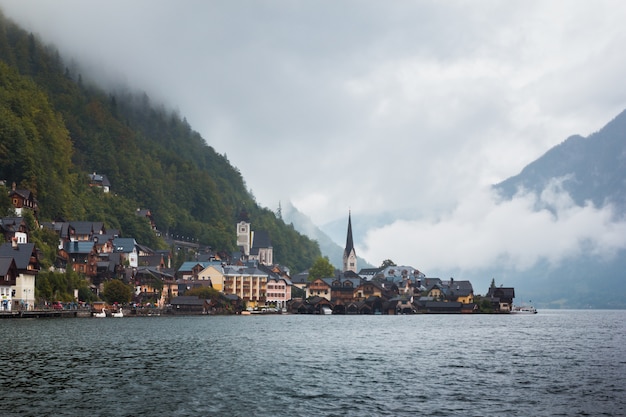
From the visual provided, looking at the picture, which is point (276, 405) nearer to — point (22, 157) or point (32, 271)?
point (32, 271)

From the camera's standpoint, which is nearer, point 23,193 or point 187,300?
point 23,193

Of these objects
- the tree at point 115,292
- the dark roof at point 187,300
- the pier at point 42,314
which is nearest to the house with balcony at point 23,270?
the pier at point 42,314

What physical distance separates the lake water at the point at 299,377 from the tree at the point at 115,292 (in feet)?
215

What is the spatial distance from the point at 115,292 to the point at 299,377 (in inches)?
4093

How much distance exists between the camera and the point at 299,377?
4947 centimetres

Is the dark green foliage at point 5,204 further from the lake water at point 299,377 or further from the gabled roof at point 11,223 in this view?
the lake water at point 299,377

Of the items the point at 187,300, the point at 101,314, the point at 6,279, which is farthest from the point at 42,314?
the point at 187,300

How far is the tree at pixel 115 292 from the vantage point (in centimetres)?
14625

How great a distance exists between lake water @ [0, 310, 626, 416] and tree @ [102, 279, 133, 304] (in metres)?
65.5

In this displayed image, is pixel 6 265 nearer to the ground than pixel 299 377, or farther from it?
farther from it

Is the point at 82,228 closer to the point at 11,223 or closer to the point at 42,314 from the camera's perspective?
A: the point at 11,223

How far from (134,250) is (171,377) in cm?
13778

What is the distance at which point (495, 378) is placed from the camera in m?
49.6

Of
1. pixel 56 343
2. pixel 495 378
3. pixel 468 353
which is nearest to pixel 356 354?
pixel 468 353
